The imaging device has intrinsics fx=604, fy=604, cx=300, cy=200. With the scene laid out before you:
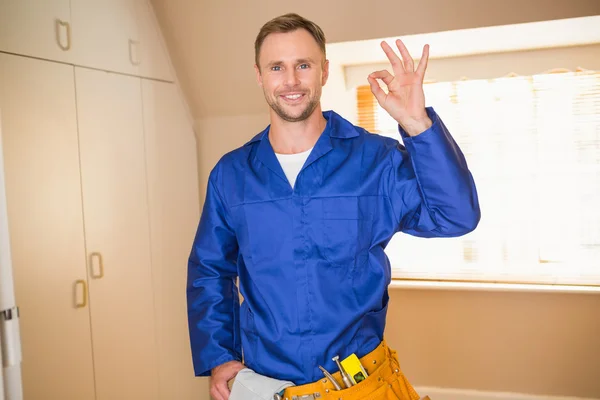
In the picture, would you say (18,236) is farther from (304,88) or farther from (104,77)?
(304,88)

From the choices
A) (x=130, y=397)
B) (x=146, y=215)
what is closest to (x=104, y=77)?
(x=146, y=215)

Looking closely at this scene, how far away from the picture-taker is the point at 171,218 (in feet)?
9.72

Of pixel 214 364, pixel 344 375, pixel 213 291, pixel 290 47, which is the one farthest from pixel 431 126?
pixel 214 364

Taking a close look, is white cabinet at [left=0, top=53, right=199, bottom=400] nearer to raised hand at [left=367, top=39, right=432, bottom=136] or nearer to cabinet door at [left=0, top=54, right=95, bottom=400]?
cabinet door at [left=0, top=54, right=95, bottom=400]

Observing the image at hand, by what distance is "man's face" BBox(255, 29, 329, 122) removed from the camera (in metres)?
1.69

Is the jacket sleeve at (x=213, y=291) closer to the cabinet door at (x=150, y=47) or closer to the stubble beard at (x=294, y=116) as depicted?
the stubble beard at (x=294, y=116)

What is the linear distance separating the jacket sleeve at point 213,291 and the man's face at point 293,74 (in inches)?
14.0

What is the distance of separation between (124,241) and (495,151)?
2.08 metres

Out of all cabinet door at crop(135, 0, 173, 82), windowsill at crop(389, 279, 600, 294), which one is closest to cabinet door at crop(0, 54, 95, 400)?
cabinet door at crop(135, 0, 173, 82)

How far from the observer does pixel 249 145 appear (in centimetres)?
187

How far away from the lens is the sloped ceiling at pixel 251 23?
2.39 meters

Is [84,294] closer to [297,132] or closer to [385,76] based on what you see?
[297,132]

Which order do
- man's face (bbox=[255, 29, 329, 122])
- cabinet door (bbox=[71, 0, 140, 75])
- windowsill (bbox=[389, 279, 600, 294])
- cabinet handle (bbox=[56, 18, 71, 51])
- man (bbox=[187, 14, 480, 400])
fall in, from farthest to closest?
Answer: windowsill (bbox=[389, 279, 600, 294]) < cabinet door (bbox=[71, 0, 140, 75]) < cabinet handle (bbox=[56, 18, 71, 51]) < man's face (bbox=[255, 29, 329, 122]) < man (bbox=[187, 14, 480, 400])

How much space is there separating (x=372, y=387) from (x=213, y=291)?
56 centimetres
